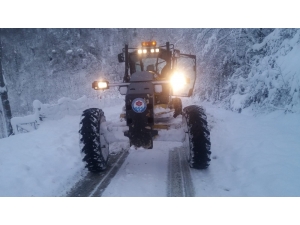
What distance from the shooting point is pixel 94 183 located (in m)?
3.40

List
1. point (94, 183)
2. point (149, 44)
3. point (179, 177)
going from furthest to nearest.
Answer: point (149, 44) → point (179, 177) → point (94, 183)

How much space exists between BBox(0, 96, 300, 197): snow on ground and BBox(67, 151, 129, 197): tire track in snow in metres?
0.12

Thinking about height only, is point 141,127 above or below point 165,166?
above

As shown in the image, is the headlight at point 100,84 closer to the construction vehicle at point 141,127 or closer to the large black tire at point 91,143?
the construction vehicle at point 141,127

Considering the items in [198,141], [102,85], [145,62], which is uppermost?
[145,62]

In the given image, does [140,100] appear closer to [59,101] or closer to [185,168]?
[185,168]

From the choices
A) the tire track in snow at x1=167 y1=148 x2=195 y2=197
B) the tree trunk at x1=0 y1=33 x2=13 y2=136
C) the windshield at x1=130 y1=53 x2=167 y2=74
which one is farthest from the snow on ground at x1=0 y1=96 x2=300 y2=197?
the tree trunk at x1=0 y1=33 x2=13 y2=136

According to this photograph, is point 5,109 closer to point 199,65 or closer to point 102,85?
point 102,85

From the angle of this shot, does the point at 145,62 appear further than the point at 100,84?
Yes

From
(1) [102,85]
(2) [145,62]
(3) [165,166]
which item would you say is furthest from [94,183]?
(2) [145,62]

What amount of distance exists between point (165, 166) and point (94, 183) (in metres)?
1.39

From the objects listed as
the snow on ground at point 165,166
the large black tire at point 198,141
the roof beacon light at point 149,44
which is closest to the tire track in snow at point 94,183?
the snow on ground at point 165,166

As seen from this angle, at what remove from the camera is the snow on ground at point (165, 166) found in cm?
313

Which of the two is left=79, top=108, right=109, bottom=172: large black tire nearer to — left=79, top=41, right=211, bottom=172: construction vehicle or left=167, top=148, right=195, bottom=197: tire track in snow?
left=79, top=41, right=211, bottom=172: construction vehicle
